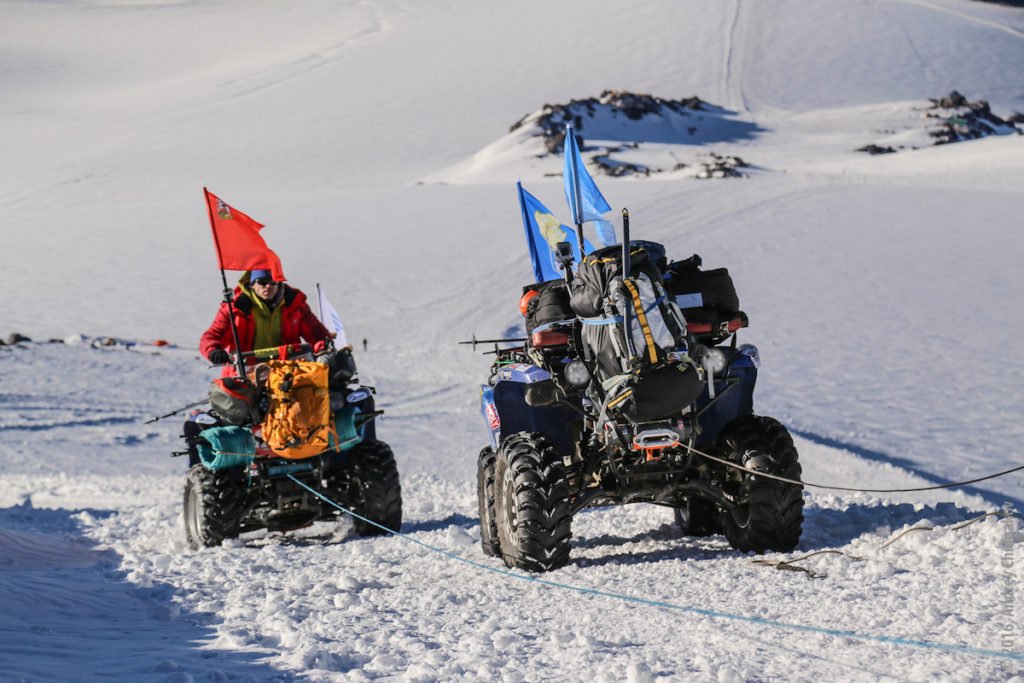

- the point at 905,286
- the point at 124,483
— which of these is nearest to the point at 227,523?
the point at 124,483

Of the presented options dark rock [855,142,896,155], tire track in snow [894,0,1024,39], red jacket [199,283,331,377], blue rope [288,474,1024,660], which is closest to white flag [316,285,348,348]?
red jacket [199,283,331,377]

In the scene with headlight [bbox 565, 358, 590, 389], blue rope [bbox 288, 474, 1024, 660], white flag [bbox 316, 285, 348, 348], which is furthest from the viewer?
white flag [bbox 316, 285, 348, 348]

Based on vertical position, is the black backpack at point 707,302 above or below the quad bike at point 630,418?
above

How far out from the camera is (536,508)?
191 inches

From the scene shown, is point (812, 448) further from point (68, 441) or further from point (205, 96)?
point (205, 96)

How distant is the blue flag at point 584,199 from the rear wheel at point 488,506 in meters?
1.52

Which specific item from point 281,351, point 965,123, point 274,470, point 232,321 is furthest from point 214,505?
point 965,123

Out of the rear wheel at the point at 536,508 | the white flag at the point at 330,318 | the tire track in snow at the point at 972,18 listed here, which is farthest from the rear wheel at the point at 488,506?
the tire track in snow at the point at 972,18

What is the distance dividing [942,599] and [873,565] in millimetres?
477

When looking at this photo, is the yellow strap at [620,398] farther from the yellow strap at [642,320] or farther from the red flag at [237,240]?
the red flag at [237,240]

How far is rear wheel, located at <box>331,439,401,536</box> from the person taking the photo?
261 inches

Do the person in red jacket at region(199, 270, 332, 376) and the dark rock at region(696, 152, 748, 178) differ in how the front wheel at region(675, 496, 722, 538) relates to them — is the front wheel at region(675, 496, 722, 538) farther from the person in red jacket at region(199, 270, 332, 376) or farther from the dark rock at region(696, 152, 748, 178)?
the dark rock at region(696, 152, 748, 178)

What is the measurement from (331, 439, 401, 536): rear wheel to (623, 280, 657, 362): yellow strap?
2.41 metres

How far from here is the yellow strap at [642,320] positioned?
190 inches
